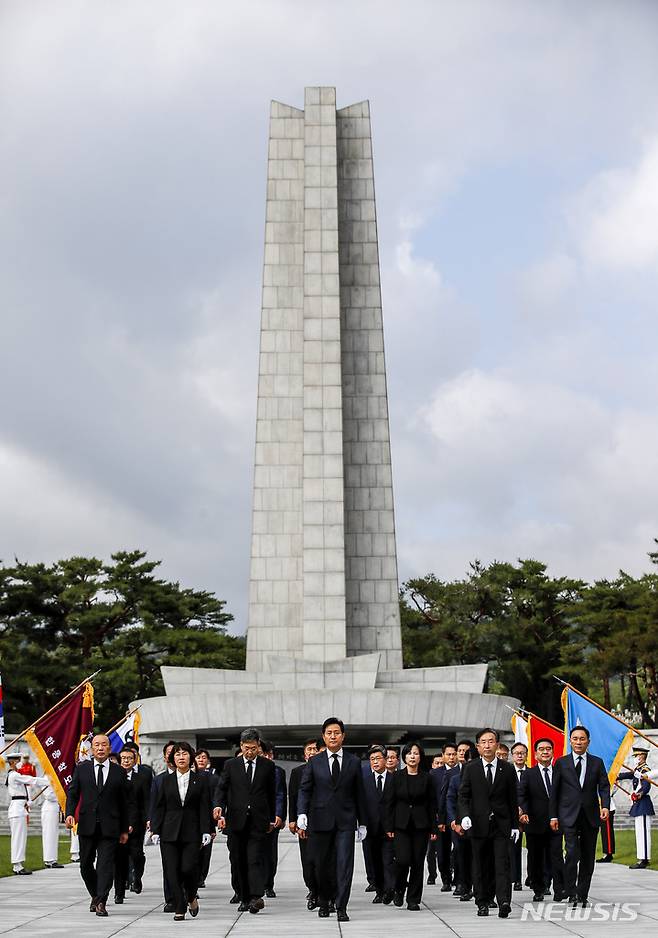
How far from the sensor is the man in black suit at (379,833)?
429 inches

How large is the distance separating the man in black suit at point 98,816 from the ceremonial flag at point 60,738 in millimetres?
5514

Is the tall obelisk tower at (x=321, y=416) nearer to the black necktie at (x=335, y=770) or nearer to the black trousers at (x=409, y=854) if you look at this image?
the black trousers at (x=409, y=854)

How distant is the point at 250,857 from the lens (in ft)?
33.3

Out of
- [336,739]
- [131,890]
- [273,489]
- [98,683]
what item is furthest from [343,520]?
[336,739]

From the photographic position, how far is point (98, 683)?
42750mm

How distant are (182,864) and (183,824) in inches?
12.1

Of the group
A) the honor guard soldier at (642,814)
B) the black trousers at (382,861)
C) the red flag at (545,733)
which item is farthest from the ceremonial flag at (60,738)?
the honor guard soldier at (642,814)

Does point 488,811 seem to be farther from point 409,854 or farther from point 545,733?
point 545,733

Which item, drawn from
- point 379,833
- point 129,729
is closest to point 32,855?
point 129,729

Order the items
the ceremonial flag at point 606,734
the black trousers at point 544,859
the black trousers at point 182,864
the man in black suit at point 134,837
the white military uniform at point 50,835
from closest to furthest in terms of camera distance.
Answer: the black trousers at point 182,864
the black trousers at point 544,859
the man in black suit at point 134,837
the ceremonial flag at point 606,734
the white military uniform at point 50,835

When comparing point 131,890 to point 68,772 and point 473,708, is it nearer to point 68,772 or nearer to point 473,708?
point 68,772

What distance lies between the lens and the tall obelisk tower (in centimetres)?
3272

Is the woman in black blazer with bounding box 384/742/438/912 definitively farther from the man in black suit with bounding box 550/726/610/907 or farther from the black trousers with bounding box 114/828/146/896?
the black trousers with bounding box 114/828/146/896

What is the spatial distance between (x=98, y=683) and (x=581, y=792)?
113 ft
